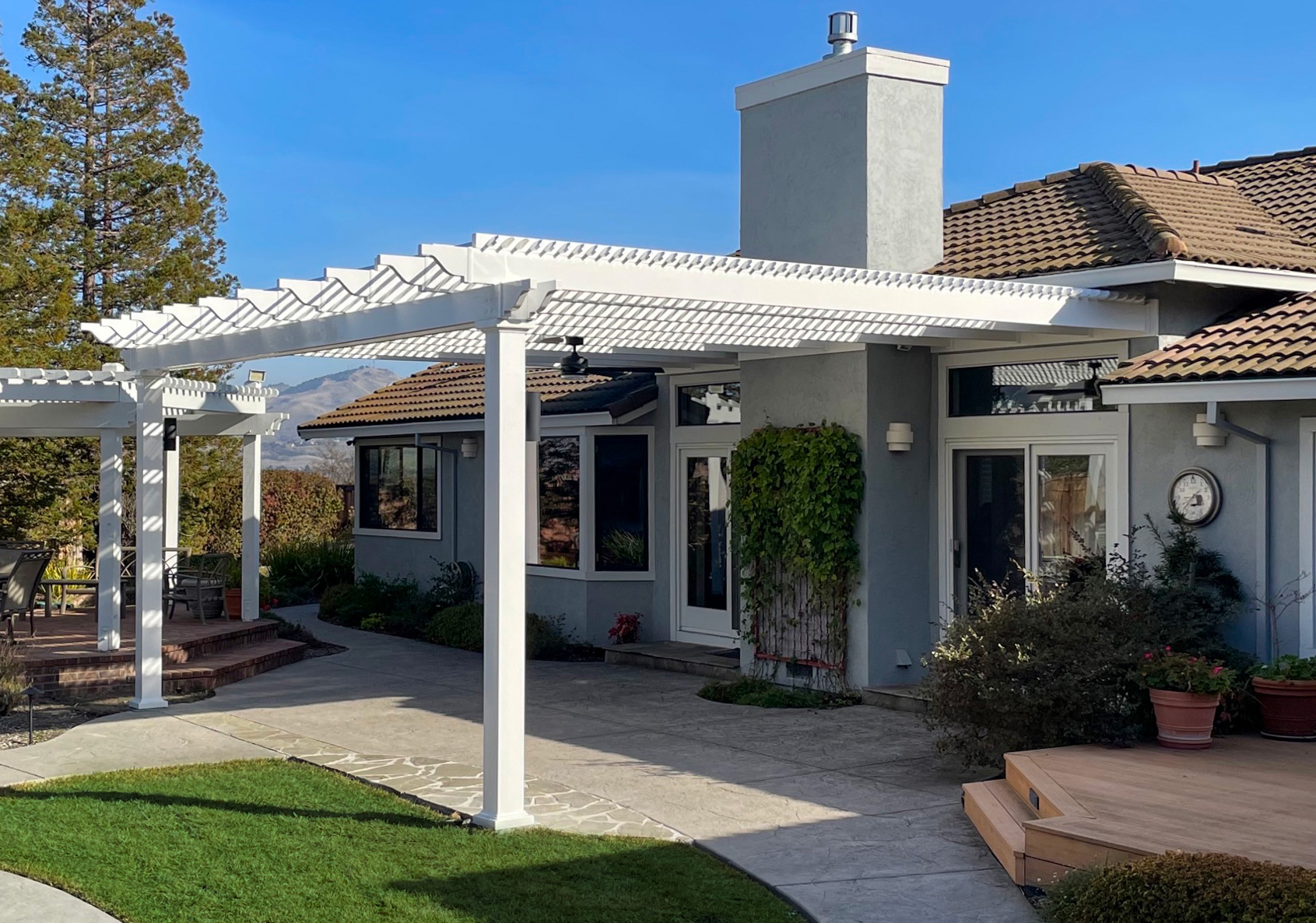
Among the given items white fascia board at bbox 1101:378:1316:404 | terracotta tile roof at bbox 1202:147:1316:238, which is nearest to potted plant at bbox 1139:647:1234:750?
white fascia board at bbox 1101:378:1316:404

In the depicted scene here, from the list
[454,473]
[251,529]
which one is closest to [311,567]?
[454,473]

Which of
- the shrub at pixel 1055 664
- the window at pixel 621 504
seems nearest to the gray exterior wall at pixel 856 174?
the window at pixel 621 504

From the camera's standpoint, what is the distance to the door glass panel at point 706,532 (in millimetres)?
14414

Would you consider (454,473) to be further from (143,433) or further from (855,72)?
(855,72)

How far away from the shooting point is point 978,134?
858 inches

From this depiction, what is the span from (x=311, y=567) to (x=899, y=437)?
46.2 ft

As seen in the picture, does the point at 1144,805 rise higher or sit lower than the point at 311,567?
lower

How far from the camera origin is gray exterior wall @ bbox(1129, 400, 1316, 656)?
9258 mm

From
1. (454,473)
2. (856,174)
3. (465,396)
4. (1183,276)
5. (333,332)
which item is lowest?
(454,473)

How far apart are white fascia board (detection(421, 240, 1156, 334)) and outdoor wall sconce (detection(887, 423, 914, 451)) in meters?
1.14

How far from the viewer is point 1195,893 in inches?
192

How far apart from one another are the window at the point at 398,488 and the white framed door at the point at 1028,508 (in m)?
9.32

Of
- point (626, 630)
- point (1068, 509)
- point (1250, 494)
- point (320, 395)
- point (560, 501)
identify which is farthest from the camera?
point (320, 395)

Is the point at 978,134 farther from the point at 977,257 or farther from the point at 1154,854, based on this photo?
the point at 1154,854
